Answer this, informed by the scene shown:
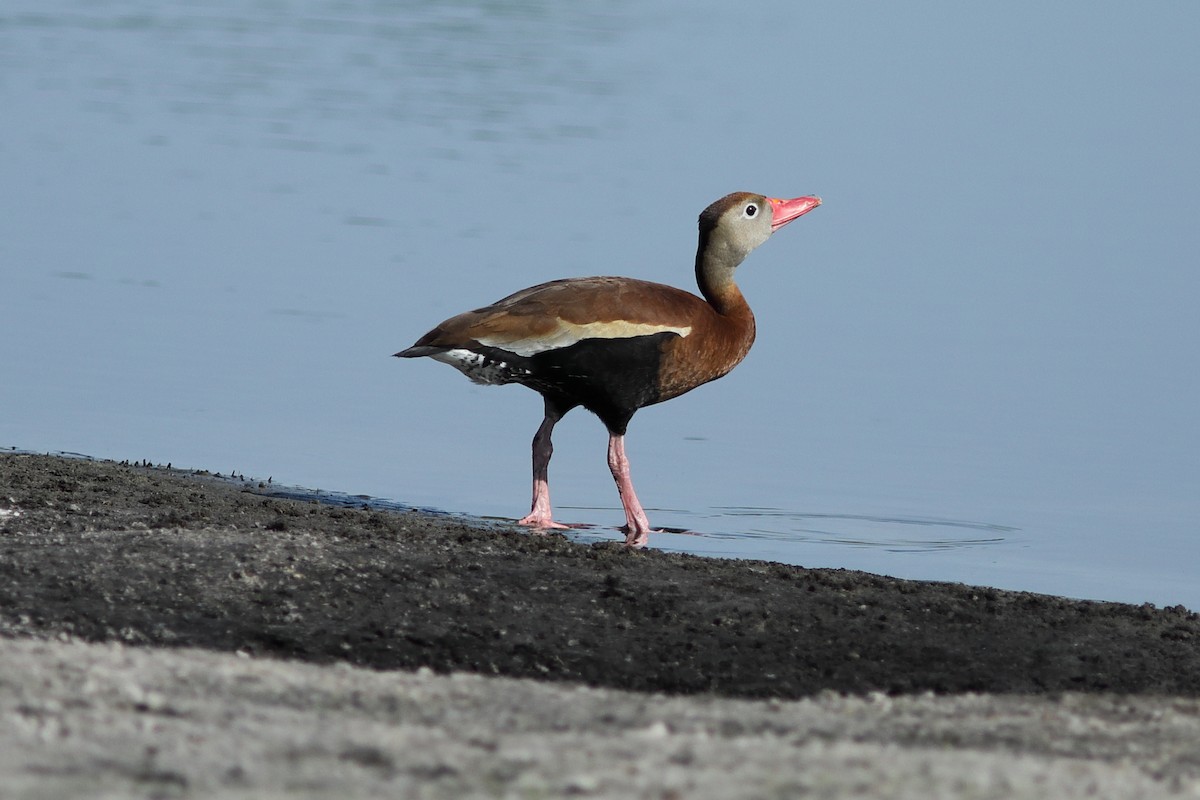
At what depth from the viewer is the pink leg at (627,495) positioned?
34.6 feet

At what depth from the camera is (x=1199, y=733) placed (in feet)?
19.4

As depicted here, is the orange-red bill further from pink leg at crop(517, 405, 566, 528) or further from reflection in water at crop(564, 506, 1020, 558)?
pink leg at crop(517, 405, 566, 528)

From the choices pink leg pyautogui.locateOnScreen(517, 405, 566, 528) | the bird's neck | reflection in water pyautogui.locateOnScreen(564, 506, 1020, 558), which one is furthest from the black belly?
the bird's neck

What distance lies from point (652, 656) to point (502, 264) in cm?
1051

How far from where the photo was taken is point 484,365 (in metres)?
10.2

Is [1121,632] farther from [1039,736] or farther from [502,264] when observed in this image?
[502,264]

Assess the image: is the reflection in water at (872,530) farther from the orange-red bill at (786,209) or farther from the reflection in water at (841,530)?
the orange-red bill at (786,209)

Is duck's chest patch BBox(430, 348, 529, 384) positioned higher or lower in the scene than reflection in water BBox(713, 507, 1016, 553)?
higher

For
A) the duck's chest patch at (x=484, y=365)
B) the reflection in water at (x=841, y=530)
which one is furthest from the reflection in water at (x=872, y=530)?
the duck's chest patch at (x=484, y=365)

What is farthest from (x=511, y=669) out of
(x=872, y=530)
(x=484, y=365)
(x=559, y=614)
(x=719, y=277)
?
(x=719, y=277)

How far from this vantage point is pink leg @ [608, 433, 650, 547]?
10.5m

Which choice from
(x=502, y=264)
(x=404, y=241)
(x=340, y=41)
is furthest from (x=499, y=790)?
(x=340, y=41)

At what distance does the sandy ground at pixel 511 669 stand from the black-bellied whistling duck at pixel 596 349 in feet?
2.65

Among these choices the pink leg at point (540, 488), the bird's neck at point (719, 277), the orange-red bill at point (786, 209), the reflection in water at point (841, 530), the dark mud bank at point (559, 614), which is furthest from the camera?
the orange-red bill at point (786, 209)
